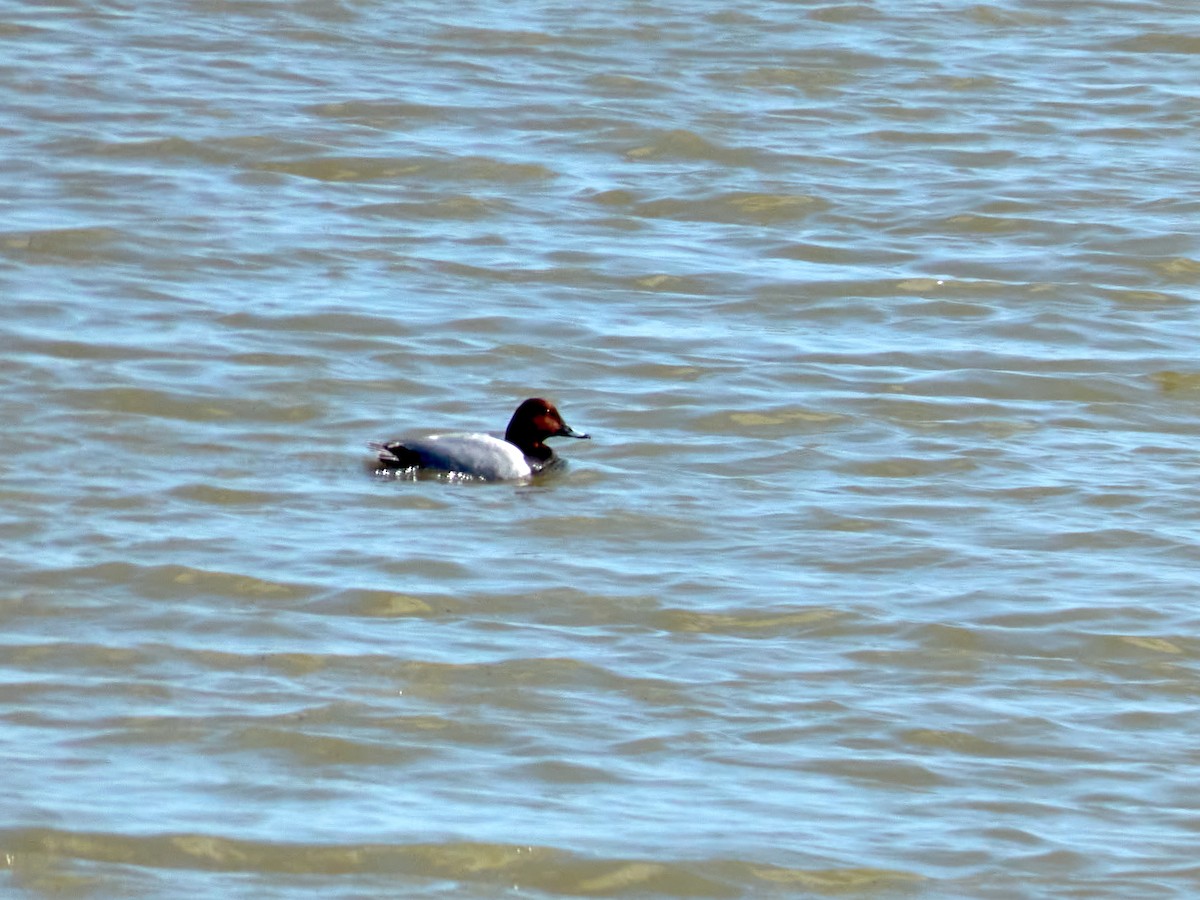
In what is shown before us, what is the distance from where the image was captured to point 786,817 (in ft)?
20.4

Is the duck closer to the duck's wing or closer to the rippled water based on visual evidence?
the duck's wing

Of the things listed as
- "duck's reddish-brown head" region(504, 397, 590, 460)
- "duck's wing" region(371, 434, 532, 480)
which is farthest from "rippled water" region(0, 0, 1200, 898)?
"duck's reddish-brown head" region(504, 397, 590, 460)

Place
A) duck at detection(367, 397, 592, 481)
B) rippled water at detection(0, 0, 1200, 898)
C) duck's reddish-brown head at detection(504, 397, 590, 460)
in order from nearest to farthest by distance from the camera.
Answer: rippled water at detection(0, 0, 1200, 898)
duck at detection(367, 397, 592, 481)
duck's reddish-brown head at detection(504, 397, 590, 460)

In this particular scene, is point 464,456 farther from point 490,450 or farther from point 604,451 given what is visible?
point 604,451

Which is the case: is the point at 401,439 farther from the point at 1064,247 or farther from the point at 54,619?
the point at 1064,247

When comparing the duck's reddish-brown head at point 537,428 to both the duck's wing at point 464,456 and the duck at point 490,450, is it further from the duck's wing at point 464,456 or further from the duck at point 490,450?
the duck's wing at point 464,456

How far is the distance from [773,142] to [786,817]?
860cm

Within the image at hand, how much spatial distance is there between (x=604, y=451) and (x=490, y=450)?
55 centimetres

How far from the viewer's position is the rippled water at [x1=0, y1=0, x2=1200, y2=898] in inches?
244

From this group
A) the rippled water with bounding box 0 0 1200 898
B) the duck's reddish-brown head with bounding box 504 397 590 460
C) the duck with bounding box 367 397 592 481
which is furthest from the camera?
the duck's reddish-brown head with bounding box 504 397 590 460

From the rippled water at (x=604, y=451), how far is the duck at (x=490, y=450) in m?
0.10

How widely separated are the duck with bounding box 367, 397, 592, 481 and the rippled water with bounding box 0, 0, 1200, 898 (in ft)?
0.34

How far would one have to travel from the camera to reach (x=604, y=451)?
9.74 m

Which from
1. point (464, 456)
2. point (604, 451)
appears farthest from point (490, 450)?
point (604, 451)
